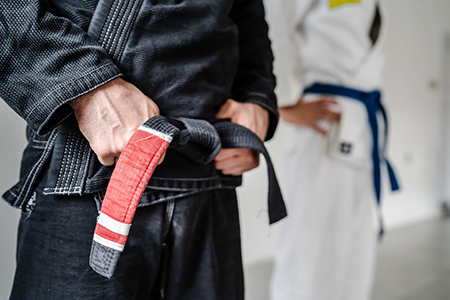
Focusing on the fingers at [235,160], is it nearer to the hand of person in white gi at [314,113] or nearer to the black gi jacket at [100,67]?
the black gi jacket at [100,67]

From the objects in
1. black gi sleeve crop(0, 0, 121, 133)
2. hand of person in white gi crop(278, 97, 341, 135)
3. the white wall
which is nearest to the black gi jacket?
black gi sleeve crop(0, 0, 121, 133)

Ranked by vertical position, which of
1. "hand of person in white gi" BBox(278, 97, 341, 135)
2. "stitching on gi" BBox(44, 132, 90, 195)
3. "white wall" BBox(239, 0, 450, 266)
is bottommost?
"white wall" BBox(239, 0, 450, 266)

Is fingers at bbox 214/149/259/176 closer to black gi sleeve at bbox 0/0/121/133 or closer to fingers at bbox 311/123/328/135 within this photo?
black gi sleeve at bbox 0/0/121/133

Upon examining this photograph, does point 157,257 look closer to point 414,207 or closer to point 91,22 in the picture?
point 91,22

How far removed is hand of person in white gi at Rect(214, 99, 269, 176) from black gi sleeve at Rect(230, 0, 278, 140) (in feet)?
0.15

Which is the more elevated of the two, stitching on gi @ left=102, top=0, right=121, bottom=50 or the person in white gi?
stitching on gi @ left=102, top=0, right=121, bottom=50

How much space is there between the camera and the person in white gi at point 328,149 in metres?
1.00

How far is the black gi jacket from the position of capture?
1.11 ft

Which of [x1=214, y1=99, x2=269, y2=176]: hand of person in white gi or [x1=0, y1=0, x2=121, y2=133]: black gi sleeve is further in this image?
[x1=214, y1=99, x2=269, y2=176]: hand of person in white gi

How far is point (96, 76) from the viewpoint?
0.35m

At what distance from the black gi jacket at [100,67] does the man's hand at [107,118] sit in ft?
0.05

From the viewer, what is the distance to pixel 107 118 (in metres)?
0.35

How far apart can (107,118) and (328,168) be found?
841 millimetres

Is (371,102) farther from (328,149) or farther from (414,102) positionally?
(414,102)
